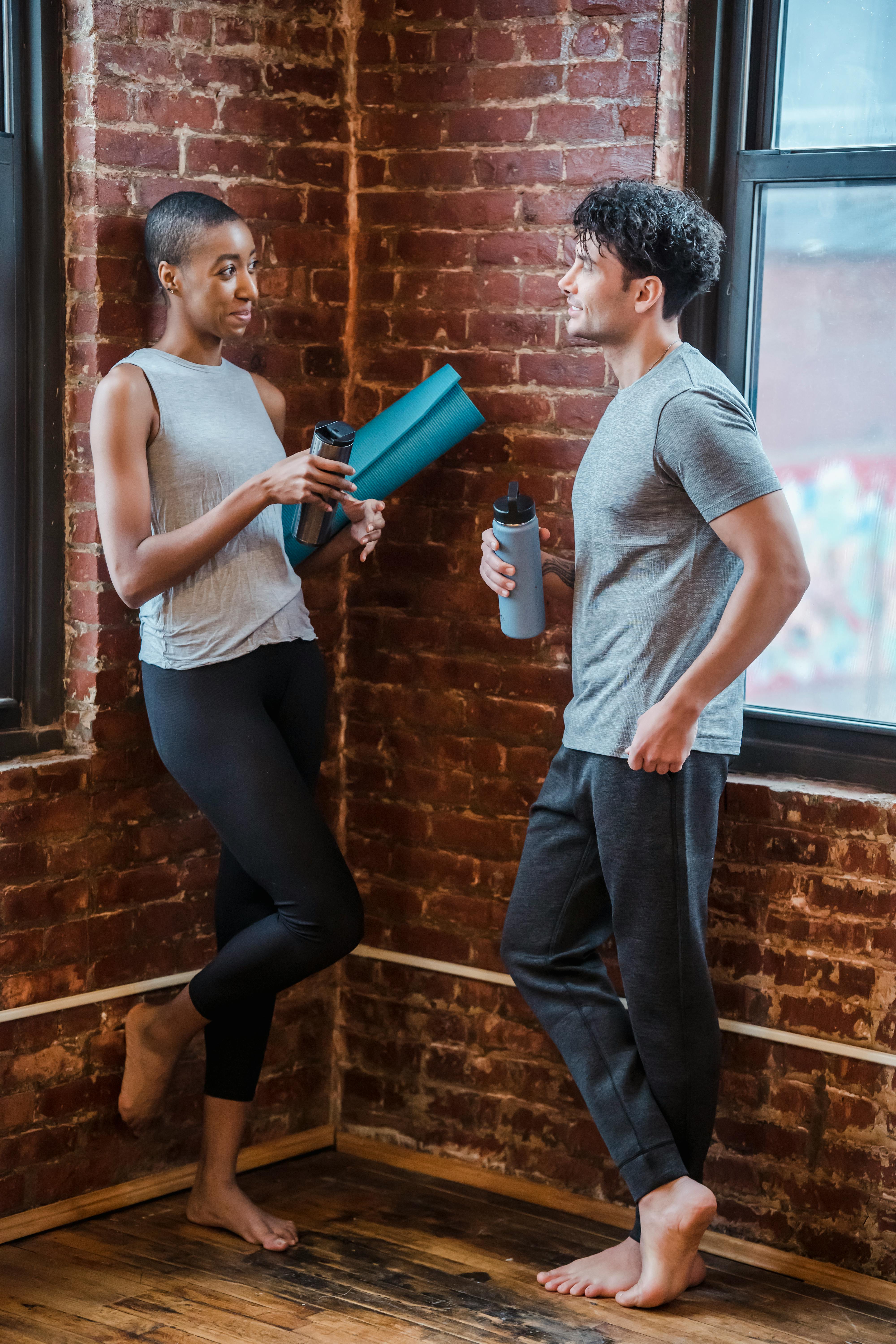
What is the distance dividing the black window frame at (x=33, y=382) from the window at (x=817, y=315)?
126cm

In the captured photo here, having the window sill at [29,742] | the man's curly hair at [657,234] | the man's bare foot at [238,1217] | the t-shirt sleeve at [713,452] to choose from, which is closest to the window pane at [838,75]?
the man's curly hair at [657,234]

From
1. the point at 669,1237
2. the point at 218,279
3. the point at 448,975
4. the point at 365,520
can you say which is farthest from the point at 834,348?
the point at 669,1237

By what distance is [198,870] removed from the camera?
321 centimetres

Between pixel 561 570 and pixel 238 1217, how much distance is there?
4.71 feet

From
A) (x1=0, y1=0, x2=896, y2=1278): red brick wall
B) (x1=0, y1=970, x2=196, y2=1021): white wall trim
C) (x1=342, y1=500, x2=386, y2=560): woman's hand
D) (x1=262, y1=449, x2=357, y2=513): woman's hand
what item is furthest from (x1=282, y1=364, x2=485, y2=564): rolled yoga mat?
(x1=0, y1=970, x2=196, y2=1021): white wall trim

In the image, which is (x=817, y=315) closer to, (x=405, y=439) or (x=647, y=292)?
(x=647, y=292)

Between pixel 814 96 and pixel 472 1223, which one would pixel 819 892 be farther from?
pixel 814 96

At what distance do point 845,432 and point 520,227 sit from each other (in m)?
0.80

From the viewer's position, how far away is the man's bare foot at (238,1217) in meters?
2.90

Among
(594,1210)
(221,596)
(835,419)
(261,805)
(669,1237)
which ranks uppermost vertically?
(835,419)

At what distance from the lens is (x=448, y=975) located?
3312mm

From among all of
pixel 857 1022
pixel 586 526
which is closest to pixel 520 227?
pixel 586 526

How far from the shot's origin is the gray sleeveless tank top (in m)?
2.76

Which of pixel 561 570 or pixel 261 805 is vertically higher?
pixel 561 570
